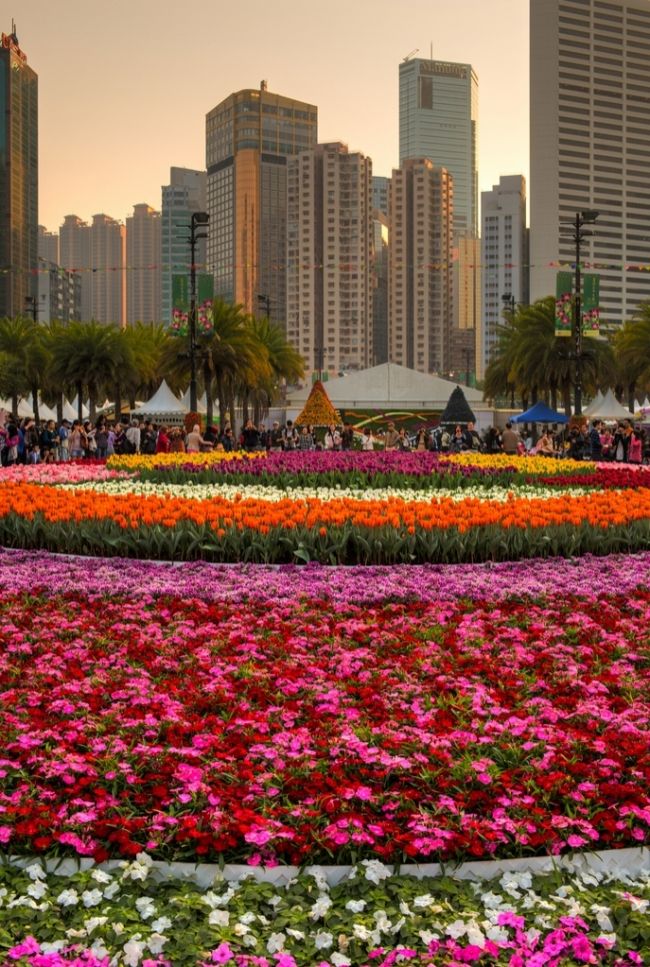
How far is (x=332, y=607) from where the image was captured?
9805 mm

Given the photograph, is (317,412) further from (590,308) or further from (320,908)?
(320,908)

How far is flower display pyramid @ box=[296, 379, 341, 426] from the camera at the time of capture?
5472 centimetres

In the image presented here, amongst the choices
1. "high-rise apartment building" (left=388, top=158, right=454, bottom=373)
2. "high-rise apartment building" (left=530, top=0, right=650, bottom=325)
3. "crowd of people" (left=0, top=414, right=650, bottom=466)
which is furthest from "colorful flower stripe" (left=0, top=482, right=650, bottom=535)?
"high-rise apartment building" (left=530, top=0, right=650, bottom=325)

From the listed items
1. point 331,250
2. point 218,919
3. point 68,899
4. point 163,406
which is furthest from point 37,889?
point 331,250

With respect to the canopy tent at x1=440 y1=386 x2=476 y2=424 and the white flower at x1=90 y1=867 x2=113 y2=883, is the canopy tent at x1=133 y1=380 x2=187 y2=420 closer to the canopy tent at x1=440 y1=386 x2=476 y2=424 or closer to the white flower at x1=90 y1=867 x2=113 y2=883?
the canopy tent at x1=440 y1=386 x2=476 y2=424

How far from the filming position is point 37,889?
447 cm

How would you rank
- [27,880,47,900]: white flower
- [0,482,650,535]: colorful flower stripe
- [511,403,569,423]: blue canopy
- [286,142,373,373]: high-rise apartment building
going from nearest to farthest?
[27,880,47,900]: white flower
[0,482,650,535]: colorful flower stripe
[511,403,569,423]: blue canopy
[286,142,373,373]: high-rise apartment building

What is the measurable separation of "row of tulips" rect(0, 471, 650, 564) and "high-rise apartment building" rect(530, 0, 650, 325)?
595 feet

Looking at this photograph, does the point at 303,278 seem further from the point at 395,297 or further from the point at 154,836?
the point at 154,836

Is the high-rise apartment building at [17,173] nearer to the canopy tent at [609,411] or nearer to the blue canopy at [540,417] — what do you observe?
the canopy tent at [609,411]

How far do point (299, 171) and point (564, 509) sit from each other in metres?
155

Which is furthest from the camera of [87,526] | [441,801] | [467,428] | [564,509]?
[467,428]

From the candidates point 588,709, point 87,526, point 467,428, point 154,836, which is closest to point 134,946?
point 154,836

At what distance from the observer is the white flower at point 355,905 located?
4.34 m
